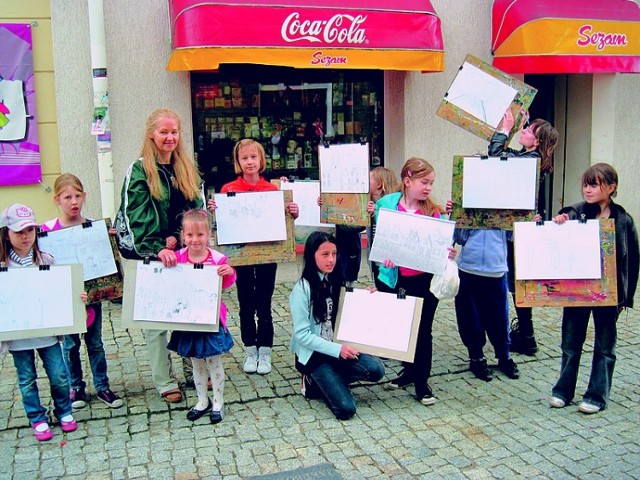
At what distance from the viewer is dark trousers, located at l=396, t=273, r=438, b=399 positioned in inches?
199

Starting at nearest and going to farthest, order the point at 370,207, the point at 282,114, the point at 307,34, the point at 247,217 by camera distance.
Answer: the point at 247,217, the point at 370,207, the point at 307,34, the point at 282,114

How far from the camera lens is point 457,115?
5480 mm

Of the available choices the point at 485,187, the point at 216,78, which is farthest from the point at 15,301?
the point at 216,78

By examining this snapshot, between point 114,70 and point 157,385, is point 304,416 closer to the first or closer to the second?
point 157,385

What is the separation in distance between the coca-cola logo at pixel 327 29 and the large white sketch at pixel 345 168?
2.24 metres

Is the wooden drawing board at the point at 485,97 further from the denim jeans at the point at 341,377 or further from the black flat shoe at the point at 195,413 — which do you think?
the black flat shoe at the point at 195,413

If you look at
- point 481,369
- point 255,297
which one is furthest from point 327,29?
point 481,369

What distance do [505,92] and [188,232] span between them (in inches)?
101

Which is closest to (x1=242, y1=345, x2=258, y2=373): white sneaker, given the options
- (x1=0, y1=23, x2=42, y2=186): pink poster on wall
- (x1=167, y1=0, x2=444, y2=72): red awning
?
(x1=167, y1=0, x2=444, y2=72): red awning

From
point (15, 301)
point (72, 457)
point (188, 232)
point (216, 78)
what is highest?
point (216, 78)

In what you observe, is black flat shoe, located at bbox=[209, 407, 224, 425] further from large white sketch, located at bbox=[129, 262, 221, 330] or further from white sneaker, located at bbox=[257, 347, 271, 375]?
white sneaker, located at bbox=[257, 347, 271, 375]

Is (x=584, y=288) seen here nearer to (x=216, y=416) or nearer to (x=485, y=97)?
(x=485, y=97)

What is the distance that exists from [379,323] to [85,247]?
78.7 inches

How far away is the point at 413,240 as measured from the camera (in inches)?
194
